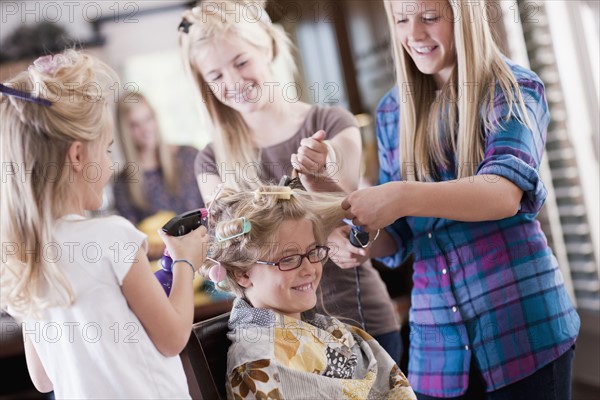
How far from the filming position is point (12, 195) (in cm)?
120

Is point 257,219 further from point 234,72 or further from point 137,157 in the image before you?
point 137,157

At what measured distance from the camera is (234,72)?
1753 mm

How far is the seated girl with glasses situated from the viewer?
1.39 meters

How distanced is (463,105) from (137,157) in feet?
9.35

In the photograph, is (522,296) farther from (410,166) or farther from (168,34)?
(168,34)

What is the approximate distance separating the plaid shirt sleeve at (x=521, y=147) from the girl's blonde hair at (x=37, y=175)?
0.71m

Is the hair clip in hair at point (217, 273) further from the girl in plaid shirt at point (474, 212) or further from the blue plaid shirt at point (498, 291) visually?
the blue plaid shirt at point (498, 291)

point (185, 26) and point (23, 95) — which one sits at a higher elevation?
point (185, 26)

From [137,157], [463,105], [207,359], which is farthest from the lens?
[137,157]

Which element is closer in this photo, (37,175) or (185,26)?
(37,175)

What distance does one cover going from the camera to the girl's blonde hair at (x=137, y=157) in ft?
12.8

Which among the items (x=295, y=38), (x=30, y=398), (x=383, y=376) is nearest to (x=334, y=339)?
(x=383, y=376)

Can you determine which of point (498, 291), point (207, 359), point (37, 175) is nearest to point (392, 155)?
point (498, 291)

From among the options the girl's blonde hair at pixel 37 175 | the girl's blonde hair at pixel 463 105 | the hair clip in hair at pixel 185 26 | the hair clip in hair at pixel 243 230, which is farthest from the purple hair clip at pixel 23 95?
the girl's blonde hair at pixel 463 105
